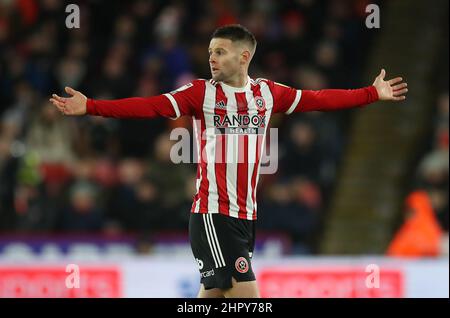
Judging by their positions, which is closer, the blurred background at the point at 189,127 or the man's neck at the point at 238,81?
the man's neck at the point at 238,81

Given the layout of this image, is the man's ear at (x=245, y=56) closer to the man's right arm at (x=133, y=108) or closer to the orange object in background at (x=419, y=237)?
the man's right arm at (x=133, y=108)

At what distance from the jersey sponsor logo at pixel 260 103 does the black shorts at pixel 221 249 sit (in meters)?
0.63

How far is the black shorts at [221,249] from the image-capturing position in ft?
18.7

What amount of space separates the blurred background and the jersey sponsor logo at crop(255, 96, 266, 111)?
343cm

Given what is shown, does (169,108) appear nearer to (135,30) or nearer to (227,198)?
(227,198)

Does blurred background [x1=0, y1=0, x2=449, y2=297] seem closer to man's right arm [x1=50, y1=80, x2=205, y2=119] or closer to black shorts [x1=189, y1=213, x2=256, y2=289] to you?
black shorts [x1=189, y1=213, x2=256, y2=289]

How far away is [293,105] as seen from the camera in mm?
5992

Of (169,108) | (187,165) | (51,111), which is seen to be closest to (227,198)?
(169,108)

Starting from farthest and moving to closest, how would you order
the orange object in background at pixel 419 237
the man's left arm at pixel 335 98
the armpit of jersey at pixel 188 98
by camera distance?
the orange object in background at pixel 419 237
the man's left arm at pixel 335 98
the armpit of jersey at pixel 188 98

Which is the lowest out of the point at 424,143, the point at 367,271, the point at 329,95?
the point at 367,271

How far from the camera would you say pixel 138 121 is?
11797 millimetres

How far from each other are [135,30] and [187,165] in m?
2.25

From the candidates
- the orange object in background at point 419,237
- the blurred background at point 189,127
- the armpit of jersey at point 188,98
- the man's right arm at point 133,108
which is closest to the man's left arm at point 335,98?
the armpit of jersey at point 188,98

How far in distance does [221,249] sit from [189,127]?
5.91 m
